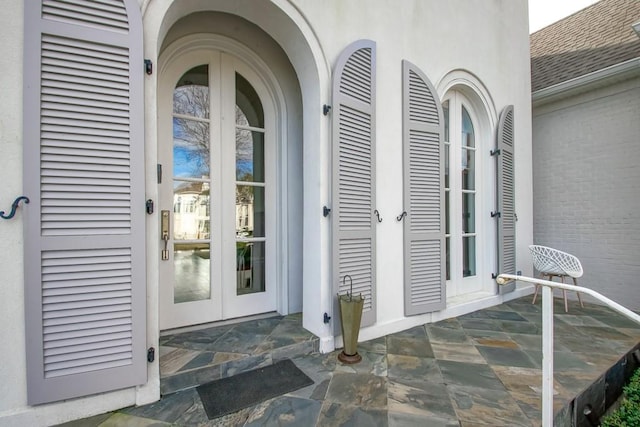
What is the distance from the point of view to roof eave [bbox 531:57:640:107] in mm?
4035

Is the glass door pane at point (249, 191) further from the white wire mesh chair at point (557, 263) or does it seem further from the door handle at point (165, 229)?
the white wire mesh chair at point (557, 263)

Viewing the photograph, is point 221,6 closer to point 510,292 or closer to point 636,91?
point 510,292

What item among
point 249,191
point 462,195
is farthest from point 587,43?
point 249,191

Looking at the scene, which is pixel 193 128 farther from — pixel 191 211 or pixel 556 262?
pixel 556 262

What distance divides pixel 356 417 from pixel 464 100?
3.89 metres

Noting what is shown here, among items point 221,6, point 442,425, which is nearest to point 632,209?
point 442,425

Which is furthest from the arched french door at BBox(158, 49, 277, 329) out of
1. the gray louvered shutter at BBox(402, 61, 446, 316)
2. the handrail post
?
the handrail post

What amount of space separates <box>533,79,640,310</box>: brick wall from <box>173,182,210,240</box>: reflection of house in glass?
5.46 metres

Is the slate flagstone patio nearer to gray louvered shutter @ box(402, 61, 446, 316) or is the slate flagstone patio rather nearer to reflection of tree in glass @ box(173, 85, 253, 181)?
gray louvered shutter @ box(402, 61, 446, 316)

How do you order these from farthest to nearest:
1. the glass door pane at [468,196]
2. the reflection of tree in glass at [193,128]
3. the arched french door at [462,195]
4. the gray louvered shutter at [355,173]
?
1. the glass door pane at [468,196]
2. the arched french door at [462,195]
3. the reflection of tree in glass at [193,128]
4. the gray louvered shutter at [355,173]

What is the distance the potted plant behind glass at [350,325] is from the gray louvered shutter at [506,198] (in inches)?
103

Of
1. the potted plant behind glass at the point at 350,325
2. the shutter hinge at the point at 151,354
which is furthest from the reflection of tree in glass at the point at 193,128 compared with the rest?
the potted plant behind glass at the point at 350,325

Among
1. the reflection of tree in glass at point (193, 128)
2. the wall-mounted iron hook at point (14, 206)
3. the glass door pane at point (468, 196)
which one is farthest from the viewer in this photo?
the glass door pane at point (468, 196)

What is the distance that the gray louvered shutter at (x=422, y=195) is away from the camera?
2.98 meters
